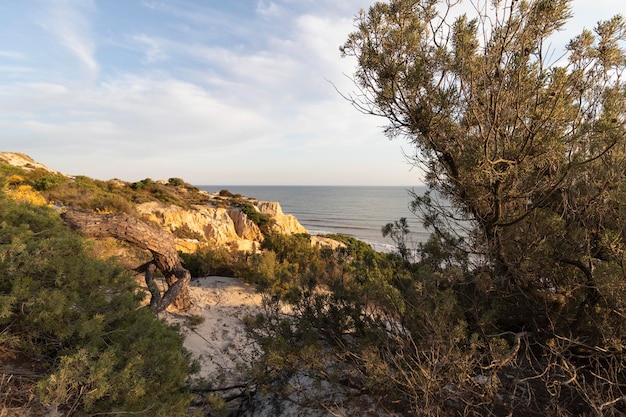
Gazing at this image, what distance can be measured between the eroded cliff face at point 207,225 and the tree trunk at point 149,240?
5.52 m

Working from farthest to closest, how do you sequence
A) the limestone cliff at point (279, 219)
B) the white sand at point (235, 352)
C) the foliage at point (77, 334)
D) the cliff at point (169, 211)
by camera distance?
the limestone cliff at point (279, 219), the cliff at point (169, 211), the white sand at point (235, 352), the foliage at point (77, 334)

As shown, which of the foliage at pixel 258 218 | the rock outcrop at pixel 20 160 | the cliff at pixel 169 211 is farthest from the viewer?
the rock outcrop at pixel 20 160

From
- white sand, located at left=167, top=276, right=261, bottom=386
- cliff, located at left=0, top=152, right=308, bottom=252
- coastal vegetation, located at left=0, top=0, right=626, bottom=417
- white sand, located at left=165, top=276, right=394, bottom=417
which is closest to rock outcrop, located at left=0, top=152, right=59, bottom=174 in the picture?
cliff, located at left=0, top=152, right=308, bottom=252

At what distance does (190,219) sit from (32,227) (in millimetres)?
13423

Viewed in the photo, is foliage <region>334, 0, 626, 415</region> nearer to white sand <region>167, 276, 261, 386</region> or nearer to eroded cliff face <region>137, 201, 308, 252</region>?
white sand <region>167, 276, 261, 386</region>

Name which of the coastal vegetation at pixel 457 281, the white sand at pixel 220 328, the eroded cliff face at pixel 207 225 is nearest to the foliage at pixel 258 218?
the eroded cliff face at pixel 207 225

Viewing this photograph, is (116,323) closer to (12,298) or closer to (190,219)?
(12,298)

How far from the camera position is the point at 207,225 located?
1802 cm

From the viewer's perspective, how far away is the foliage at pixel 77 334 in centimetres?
275

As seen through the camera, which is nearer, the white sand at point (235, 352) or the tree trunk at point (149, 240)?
the white sand at point (235, 352)

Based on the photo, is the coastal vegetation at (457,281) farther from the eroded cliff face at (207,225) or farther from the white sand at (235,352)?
the eroded cliff face at (207,225)

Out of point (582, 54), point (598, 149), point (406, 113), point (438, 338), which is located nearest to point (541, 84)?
point (582, 54)

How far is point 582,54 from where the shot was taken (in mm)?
3098

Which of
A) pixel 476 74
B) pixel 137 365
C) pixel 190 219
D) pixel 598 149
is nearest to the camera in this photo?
pixel 598 149
